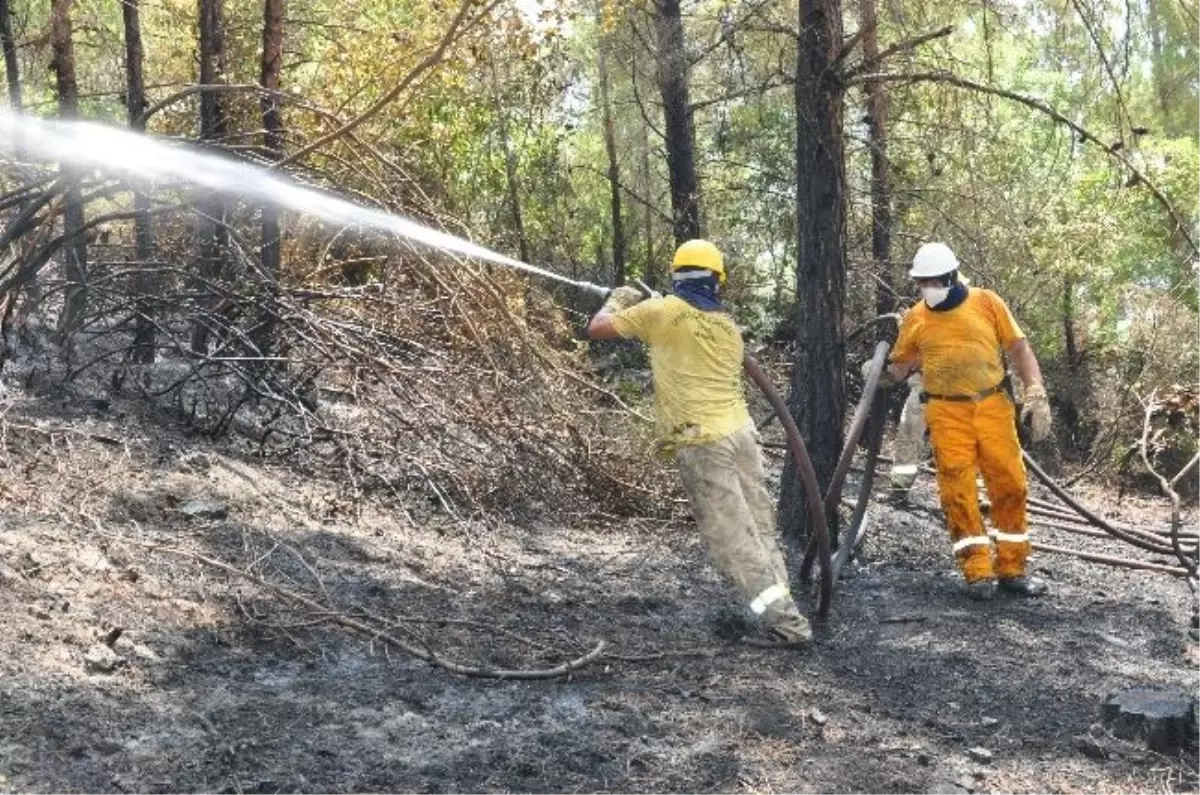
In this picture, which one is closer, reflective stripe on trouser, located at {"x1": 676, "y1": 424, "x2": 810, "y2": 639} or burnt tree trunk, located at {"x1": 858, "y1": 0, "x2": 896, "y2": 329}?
reflective stripe on trouser, located at {"x1": 676, "y1": 424, "x2": 810, "y2": 639}

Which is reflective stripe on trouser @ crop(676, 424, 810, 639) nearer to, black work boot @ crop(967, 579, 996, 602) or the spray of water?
the spray of water

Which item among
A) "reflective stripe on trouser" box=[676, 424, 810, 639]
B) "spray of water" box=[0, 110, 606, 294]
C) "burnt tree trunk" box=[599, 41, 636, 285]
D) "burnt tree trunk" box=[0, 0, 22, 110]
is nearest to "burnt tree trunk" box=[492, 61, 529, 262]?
"burnt tree trunk" box=[599, 41, 636, 285]

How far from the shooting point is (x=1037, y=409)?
6.78m

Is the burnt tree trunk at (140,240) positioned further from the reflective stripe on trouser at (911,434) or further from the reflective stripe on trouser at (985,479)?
→ the reflective stripe on trouser at (985,479)

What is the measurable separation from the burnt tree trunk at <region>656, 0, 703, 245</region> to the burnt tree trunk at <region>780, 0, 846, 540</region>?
23.3 feet

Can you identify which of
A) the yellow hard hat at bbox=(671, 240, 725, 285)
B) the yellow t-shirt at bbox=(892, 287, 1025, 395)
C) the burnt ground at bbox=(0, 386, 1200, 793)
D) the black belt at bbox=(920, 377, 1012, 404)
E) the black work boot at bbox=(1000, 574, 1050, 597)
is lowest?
the black work boot at bbox=(1000, 574, 1050, 597)

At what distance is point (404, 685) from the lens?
4.90m

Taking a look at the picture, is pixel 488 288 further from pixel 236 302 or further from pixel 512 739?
pixel 512 739

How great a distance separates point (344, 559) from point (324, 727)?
2.17m

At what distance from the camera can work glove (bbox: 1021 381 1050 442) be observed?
6785mm

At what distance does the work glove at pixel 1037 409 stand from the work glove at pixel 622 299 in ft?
7.21

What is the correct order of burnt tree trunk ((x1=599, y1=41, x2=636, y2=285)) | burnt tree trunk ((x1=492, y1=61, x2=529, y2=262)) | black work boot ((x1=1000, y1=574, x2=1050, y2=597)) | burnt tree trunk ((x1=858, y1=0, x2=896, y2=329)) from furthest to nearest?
burnt tree trunk ((x1=599, y1=41, x2=636, y2=285)), burnt tree trunk ((x1=492, y1=61, x2=529, y2=262)), burnt tree trunk ((x1=858, y1=0, x2=896, y2=329)), black work boot ((x1=1000, y1=574, x2=1050, y2=597))

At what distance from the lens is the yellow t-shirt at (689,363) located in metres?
5.74

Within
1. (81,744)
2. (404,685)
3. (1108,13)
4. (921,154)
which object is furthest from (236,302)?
(921,154)
